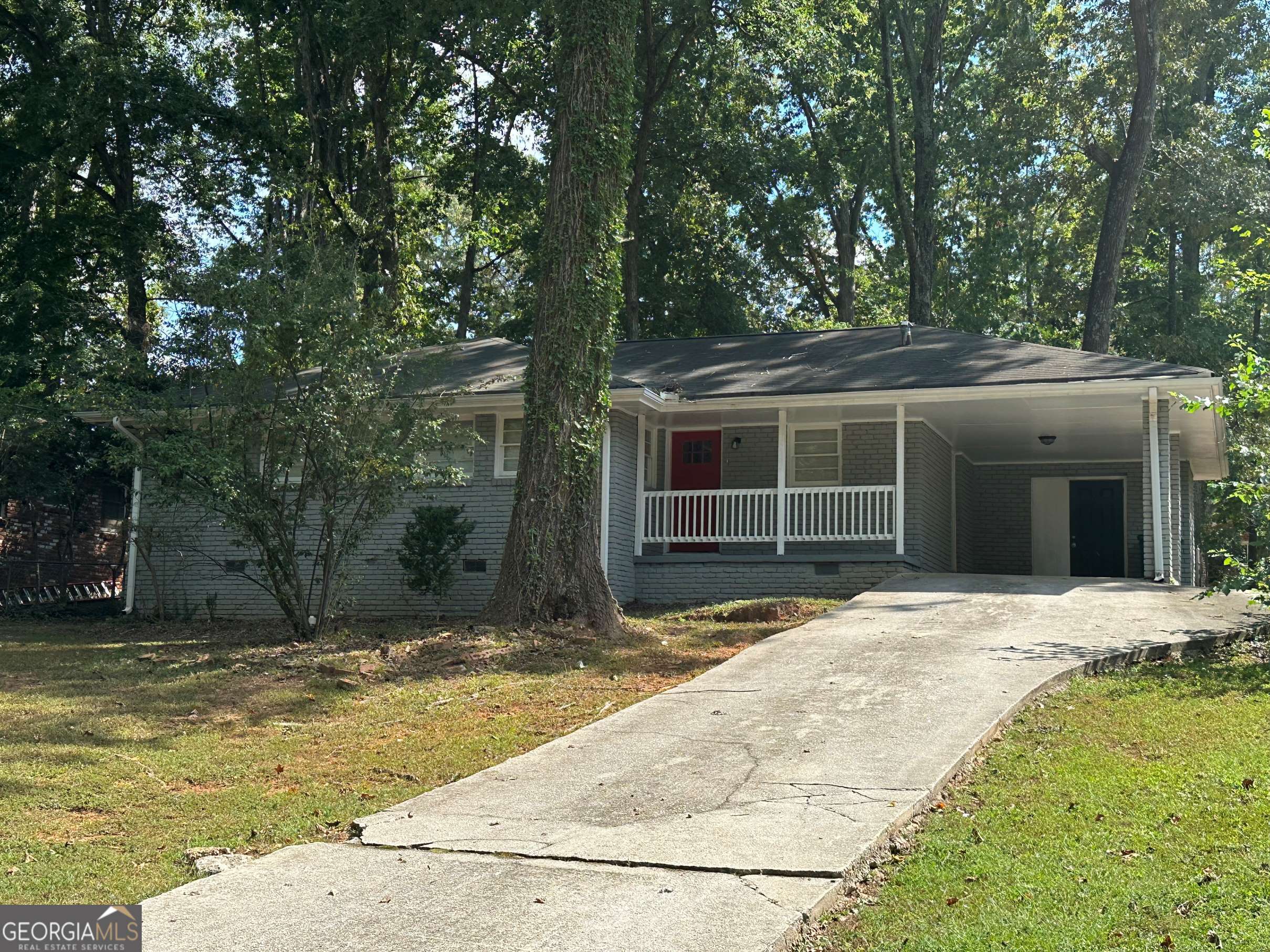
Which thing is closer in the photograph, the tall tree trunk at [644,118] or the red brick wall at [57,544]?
the red brick wall at [57,544]

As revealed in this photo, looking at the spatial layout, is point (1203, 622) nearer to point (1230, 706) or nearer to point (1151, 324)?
point (1230, 706)

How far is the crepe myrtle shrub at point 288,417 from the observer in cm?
1211

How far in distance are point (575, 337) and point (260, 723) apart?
5712 mm

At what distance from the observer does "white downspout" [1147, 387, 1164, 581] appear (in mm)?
15945

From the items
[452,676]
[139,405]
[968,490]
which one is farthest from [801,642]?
[968,490]

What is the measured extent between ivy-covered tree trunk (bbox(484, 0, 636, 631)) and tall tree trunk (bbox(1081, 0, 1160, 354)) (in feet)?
50.4

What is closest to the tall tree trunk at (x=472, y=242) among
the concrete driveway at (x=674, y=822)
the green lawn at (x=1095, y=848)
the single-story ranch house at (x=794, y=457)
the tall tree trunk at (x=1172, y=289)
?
the single-story ranch house at (x=794, y=457)

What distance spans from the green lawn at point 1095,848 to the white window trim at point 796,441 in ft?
33.6

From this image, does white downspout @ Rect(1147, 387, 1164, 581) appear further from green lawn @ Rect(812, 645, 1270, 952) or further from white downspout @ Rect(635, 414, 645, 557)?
green lawn @ Rect(812, 645, 1270, 952)

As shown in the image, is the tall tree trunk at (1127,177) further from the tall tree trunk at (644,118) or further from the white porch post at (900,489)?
the white porch post at (900,489)

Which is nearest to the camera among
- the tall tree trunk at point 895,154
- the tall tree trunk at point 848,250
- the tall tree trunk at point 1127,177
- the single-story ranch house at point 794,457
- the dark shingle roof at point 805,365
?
the dark shingle roof at point 805,365

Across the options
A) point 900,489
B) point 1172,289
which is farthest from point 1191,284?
point 900,489

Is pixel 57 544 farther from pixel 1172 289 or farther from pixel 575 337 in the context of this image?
pixel 1172 289

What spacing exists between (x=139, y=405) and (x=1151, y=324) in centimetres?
2850
